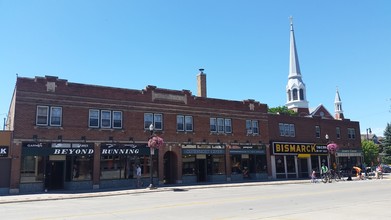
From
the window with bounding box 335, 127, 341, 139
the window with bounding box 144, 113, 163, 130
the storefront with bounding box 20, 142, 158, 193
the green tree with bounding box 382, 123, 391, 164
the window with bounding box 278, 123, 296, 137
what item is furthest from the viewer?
the green tree with bounding box 382, 123, 391, 164

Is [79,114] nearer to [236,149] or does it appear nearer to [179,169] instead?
[179,169]

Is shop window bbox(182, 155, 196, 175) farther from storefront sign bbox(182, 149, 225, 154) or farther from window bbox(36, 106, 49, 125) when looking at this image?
window bbox(36, 106, 49, 125)

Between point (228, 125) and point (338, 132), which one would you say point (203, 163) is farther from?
point (338, 132)

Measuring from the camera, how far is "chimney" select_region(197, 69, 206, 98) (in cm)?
3881

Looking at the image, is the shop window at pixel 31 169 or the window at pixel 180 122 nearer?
the shop window at pixel 31 169

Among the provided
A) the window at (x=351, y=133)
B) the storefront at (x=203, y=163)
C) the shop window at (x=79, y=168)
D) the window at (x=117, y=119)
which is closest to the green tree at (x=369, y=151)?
the window at (x=351, y=133)

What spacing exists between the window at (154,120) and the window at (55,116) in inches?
290

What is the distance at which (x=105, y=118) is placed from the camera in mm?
30781

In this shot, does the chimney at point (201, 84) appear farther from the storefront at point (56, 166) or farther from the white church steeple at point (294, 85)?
the white church steeple at point (294, 85)

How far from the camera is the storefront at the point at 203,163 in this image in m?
34.8

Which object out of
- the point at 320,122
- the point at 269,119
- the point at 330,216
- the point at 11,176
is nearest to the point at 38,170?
the point at 11,176

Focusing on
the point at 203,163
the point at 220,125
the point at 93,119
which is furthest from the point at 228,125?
the point at 93,119

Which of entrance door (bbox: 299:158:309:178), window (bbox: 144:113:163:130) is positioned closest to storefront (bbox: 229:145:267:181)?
entrance door (bbox: 299:158:309:178)

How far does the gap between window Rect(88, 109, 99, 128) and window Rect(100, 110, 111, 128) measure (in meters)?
0.43
